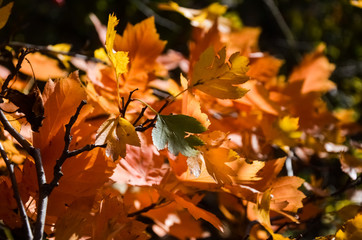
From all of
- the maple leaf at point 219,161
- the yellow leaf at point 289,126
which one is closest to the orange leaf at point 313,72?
the yellow leaf at point 289,126

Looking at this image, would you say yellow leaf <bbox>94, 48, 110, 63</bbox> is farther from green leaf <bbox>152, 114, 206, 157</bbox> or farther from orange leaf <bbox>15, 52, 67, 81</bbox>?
green leaf <bbox>152, 114, 206, 157</bbox>

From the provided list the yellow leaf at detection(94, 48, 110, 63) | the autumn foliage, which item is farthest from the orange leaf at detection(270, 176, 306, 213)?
the yellow leaf at detection(94, 48, 110, 63)

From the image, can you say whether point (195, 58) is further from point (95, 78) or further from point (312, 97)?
point (312, 97)

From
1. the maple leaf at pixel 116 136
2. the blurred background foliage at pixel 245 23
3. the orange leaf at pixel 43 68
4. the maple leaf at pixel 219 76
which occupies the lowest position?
the blurred background foliage at pixel 245 23

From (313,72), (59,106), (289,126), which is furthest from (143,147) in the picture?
(313,72)

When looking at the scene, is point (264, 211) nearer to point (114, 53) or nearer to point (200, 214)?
point (200, 214)

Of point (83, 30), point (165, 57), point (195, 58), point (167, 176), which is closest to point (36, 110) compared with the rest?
point (167, 176)

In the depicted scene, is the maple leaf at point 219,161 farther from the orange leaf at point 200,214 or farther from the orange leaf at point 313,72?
the orange leaf at point 313,72
